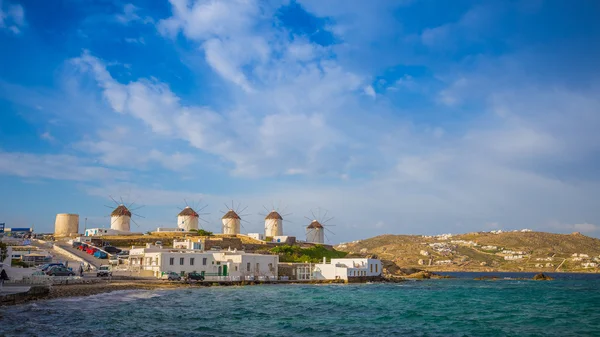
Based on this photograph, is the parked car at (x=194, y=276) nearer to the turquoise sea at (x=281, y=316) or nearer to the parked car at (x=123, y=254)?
the turquoise sea at (x=281, y=316)

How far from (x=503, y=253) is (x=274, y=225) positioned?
108693 millimetres

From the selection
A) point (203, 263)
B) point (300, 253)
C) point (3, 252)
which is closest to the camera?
point (3, 252)

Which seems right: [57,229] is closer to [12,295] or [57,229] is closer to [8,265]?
[8,265]

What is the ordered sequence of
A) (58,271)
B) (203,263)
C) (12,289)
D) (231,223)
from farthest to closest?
(231,223), (203,263), (58,271), (12,289)

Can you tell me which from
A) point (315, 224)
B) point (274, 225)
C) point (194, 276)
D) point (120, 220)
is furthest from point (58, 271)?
point (315, 224)

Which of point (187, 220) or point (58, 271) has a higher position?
point (187, 220)

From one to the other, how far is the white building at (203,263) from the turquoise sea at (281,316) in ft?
33.8

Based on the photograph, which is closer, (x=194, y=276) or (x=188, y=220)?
(x=194, y=276)

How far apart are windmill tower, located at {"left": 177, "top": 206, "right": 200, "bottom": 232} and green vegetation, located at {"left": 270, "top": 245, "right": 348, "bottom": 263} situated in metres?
22.3

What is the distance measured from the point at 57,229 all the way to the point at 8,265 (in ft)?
152

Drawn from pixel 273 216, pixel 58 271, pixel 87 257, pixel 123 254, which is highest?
pixel 273 216

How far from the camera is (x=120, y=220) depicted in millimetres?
85438

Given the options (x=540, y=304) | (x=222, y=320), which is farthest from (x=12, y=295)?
(x=540, y=304)

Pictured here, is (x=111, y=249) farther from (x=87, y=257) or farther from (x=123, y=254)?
(x=87, y=257)
